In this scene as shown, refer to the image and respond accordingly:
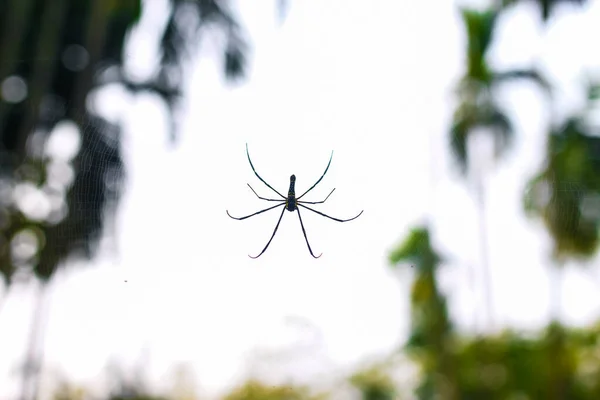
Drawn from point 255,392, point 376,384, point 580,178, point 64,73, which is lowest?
point 255,392

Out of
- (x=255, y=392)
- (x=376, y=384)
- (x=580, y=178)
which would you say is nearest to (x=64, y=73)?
(x=580, y=178)

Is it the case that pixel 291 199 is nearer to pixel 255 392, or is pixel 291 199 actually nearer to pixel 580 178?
pixel 580 178

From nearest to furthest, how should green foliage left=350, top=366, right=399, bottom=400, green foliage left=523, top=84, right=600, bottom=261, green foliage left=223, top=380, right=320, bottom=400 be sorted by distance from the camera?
1. green foliage left=523, top=84, right=600, bottom=261
2. green foliage left=350, top=366, right=399, bottom=400
3. green foliage left=223, top=380, right=320, bottom=400

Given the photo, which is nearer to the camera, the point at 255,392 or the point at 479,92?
the point at 479,92

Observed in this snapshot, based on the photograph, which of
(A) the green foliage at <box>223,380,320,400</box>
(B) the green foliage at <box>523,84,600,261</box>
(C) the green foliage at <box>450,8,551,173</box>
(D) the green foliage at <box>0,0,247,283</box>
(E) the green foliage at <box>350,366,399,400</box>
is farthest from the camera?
(A) the green foliage at <box>223,380,320,400</box>

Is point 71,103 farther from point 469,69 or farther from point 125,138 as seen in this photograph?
point 469,69

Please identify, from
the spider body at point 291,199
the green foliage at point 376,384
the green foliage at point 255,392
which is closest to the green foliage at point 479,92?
the green foliage at point 376,384


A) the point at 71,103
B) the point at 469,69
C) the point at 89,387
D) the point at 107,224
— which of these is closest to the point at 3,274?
the point at 107,224

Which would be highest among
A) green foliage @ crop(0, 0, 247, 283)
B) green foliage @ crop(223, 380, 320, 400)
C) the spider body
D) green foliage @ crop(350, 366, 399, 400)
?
green foliage @ crop(0, 0, 247, 283)

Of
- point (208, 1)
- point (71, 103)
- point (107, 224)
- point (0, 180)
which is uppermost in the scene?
point (208, 1)

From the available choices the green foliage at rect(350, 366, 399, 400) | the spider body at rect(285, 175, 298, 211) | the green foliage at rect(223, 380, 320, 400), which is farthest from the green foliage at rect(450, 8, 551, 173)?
the spider body at rect(285, 175, 298, 211)

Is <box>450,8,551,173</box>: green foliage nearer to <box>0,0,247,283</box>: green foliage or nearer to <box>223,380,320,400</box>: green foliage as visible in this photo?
<box>0,0,247,283</box>: green foliage
